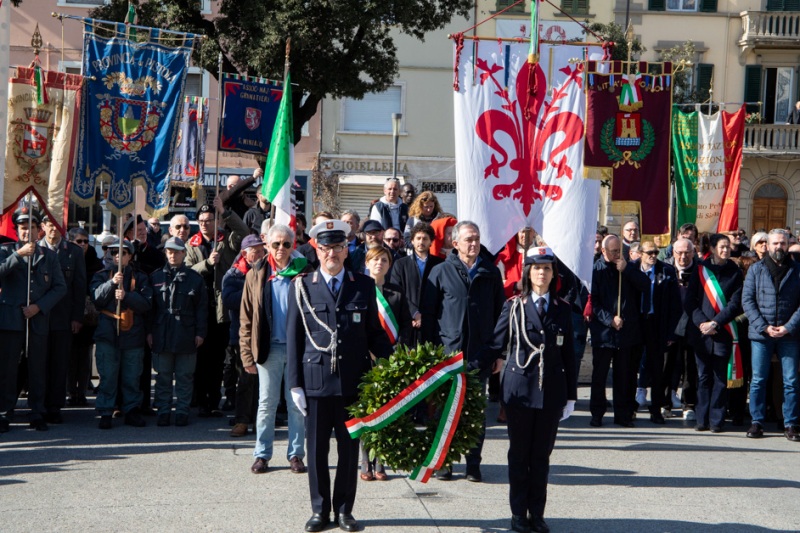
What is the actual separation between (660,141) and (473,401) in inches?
194

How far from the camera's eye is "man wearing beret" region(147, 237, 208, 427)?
10.4m

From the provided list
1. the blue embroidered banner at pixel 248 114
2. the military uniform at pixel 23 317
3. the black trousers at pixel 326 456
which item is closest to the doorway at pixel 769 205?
the blue embroidered banner at pixel 248 114

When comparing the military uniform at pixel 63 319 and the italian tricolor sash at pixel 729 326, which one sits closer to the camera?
the military uniform at pixel 63 319

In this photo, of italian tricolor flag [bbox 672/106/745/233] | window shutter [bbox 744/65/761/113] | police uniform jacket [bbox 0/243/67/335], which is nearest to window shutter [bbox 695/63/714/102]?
window shutter [bbox 744/65/761/113]

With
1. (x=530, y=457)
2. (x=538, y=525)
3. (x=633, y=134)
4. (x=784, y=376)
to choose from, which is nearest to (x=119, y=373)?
(x=530, y=457)

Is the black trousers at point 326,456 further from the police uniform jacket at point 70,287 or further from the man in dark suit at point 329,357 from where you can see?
the police uniform jacket at point 70,287

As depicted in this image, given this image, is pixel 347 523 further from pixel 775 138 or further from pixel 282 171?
pixel 775 138

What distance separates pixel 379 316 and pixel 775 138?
99.3ft

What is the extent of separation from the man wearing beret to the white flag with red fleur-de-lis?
3.09 m

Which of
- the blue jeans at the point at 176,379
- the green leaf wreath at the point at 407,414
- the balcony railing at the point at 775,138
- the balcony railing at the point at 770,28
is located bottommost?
the blue jeans at the point at 176,379

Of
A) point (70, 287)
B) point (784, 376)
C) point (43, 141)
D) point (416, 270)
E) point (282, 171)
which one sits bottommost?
point (784, 376)

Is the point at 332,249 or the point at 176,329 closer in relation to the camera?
the point at 332,249

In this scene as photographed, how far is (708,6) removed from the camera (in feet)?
116

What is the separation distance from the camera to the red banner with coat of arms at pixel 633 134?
10.4m
